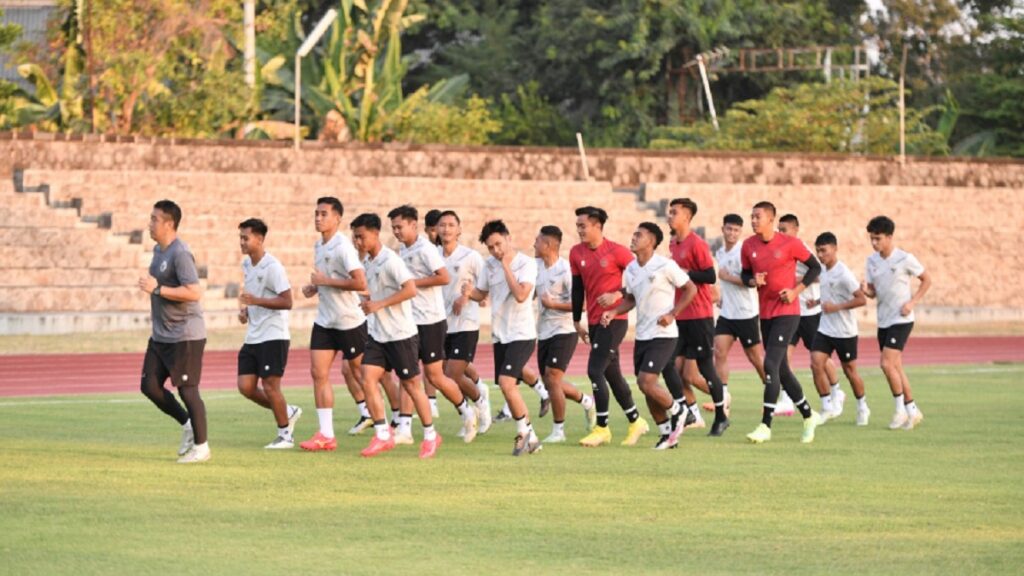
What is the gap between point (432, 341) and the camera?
643 inches

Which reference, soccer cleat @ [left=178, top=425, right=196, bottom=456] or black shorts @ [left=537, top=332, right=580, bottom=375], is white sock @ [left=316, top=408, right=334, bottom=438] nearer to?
soccer cleat @ [left=178, top=425, right=196, bottom=456]

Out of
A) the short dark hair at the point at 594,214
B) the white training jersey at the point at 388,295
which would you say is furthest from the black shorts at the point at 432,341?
the short dark hair at the point at 594,214

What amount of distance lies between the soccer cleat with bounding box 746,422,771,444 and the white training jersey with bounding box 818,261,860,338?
2792 millimetres

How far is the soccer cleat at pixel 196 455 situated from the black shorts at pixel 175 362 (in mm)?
488

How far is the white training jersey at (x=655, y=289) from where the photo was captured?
1603cm

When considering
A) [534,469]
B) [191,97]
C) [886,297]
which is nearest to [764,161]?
[191,97]

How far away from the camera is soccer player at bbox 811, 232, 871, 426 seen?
18844 millimetres

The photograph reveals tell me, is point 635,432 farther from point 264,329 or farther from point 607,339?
point 264,329

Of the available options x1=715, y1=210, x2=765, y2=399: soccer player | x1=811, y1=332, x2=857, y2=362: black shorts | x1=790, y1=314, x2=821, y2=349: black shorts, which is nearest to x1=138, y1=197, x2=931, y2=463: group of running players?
x1=715, y1=210, x2=765, y2=399: soccer player

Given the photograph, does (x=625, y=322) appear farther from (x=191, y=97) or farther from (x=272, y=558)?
(x=191, y=97)

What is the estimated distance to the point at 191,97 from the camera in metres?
41.2

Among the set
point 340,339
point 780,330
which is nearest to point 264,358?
point 340,339

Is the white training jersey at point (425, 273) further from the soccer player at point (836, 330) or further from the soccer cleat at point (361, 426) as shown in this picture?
the soccer player at point (836, 330)

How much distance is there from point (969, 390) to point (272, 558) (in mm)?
14880
